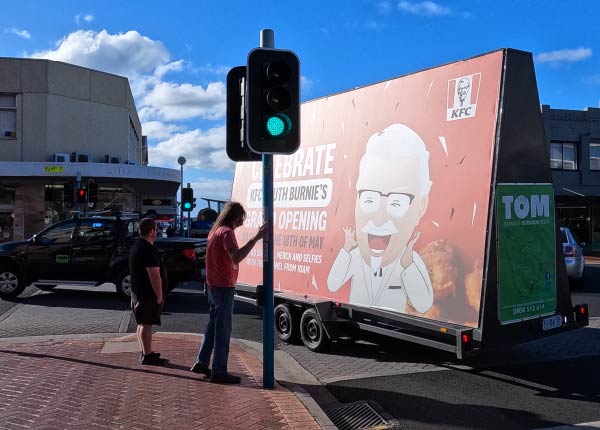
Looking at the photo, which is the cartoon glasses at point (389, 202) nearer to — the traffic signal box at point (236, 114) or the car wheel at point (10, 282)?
the traffic signal box at point (236, 114)

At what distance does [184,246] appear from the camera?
1246 centimetres

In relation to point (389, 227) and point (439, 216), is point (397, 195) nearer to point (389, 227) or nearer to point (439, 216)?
point (389, 227)

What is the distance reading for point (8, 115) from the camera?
31.9 m

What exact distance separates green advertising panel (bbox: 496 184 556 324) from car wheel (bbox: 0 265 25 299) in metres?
10.9

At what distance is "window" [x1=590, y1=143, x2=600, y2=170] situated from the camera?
33625 millimetres

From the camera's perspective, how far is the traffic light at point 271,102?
215 inches

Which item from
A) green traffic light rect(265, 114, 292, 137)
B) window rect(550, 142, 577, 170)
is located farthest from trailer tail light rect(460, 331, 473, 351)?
window rect(550, 142, 577, 170)

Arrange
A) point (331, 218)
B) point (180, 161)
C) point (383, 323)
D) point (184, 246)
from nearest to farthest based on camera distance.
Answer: point (383, 323) < point (331, 218) < point (184, 246) < point (180, 161)

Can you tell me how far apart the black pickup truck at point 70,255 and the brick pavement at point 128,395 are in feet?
18.8

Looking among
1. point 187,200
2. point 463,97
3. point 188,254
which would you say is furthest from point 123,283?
point 187,200

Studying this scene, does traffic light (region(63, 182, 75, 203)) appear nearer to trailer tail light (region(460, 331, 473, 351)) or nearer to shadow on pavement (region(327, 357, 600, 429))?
shadow on pavement (region(327, 357, 600, 429))

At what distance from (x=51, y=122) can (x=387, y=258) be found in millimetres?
29962

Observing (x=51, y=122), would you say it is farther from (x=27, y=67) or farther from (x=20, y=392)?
(x=20, y=392)

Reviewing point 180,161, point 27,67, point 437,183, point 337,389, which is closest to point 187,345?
point 337,389
